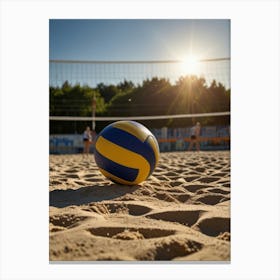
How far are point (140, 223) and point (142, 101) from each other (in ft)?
34.1

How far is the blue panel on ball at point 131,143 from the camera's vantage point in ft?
10.4

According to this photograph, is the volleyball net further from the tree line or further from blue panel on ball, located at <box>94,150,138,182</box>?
blue panel on ball, located at <box>94,150,138,182</box>

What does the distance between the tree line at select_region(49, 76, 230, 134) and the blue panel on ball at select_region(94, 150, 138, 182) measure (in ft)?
10.8

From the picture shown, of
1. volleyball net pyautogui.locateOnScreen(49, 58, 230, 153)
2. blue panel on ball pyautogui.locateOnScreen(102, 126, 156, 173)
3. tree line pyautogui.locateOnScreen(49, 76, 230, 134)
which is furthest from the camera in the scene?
tree line pyautogui.locateOnScreen(49, 76, 230, 134)

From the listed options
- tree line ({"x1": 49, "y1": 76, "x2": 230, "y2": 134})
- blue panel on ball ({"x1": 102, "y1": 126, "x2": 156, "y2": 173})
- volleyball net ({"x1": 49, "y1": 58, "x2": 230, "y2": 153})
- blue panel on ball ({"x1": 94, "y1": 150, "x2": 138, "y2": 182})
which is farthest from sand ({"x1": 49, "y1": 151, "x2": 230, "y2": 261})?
tree line ({"x1": 49, "y1": 76, "x2": 230, "y2": 134})

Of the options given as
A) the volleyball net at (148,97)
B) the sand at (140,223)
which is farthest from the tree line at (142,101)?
A: the sand at (140,223)

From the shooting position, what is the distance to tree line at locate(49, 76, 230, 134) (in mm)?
7906
